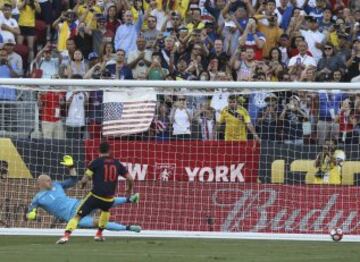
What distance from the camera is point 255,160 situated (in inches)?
798

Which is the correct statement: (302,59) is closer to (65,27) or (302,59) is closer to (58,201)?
(65,27)

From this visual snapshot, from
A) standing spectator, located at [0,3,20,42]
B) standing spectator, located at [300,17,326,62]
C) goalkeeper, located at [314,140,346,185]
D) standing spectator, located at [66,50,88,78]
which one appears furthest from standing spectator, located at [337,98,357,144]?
standing spectator, located at [0,3,20,42]

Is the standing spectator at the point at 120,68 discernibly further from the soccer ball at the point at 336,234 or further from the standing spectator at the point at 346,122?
the soccer ball at the point at 336,234

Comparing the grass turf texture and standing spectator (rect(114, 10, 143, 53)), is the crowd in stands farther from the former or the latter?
the grass turf texture

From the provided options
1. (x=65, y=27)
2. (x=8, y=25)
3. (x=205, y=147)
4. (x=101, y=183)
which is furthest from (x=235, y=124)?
(x=8, y=25)

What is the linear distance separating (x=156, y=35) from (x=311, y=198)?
6.35 m

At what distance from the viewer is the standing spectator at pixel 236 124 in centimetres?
2022

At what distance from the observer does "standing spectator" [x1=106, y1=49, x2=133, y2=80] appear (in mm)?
23484

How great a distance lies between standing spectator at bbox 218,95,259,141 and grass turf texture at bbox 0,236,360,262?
2038 mm

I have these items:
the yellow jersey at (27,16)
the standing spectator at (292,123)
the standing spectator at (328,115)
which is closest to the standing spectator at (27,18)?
the yellow jersey at (27,16)

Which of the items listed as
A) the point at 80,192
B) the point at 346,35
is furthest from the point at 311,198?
the point at 346,35

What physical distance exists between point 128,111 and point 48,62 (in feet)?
13.6

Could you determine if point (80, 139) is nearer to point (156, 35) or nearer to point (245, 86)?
point (245, 86)

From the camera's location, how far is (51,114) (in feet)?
67.1
